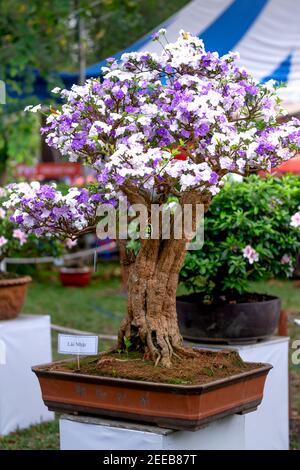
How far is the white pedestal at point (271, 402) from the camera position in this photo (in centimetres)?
313

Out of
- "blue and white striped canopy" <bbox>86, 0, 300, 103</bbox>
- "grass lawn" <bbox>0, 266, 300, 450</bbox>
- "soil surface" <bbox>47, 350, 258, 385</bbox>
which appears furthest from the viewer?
"blue and white striped canopy" <bbox>86, 0, 300, 103</bbox>

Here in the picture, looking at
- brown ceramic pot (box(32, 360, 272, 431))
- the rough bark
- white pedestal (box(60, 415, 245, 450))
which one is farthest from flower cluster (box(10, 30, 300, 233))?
white pedestal (box(60, 415, 245, 450))

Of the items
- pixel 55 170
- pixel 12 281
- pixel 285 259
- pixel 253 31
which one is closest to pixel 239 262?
pixel 285 259

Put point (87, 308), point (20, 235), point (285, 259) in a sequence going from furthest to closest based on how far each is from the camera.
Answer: point (87, 308) < point (20, 235) < point (285, 259)

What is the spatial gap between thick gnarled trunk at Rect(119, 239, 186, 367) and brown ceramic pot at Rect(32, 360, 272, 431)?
209 mm

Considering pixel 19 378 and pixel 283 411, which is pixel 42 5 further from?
pixel 283 411

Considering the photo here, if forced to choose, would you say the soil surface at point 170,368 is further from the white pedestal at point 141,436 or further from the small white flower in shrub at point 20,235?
the small white flower in shrub at point 20,235

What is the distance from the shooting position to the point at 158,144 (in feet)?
7.54

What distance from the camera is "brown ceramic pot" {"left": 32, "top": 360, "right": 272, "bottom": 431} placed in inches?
83.6

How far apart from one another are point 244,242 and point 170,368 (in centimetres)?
105

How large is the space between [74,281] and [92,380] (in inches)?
272

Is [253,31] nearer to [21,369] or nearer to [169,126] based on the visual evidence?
[21,369]

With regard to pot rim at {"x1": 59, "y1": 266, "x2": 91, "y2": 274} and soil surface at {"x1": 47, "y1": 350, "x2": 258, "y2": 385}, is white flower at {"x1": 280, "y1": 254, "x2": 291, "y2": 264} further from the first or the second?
pot rim at {"x1": 59, "y1": 266, "x2": 91, "y2": 274}

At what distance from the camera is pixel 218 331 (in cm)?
315
